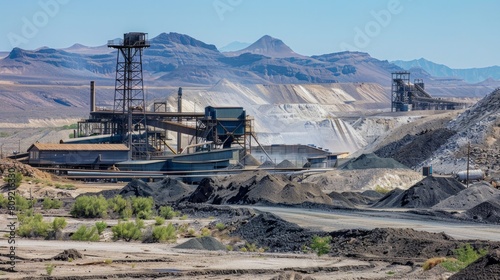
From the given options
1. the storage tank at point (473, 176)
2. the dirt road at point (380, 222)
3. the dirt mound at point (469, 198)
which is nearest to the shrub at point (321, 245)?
the dirt road at point (380, 222)

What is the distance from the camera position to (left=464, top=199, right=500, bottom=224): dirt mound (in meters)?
44.3

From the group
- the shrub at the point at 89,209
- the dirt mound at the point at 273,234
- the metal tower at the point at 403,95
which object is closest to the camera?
the dirt mound at the point at 273,234

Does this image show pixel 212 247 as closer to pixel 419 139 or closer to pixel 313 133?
pixel 419 139

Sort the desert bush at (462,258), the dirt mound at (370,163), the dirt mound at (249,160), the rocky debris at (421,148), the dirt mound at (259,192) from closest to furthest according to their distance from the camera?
the desert bush at (462,258) → the dirt mound at (259,192) → the dirt mound at (370,163) → the rocky debris at (421,148) → the dirt mound at (249,160)

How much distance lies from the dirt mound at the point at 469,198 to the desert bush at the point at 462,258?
20.7 m

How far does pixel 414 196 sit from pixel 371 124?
7340 cm

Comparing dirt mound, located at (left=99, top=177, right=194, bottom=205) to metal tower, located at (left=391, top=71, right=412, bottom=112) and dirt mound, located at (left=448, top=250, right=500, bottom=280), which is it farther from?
metal tower, located at (left=391, top=71, right=412, bottom=112)

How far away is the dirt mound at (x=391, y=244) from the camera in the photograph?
30.0 metres

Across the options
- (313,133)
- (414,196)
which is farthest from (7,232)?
(313,133)

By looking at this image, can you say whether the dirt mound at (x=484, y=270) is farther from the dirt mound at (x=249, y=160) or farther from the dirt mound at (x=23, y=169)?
the dirt mound at (x=249, y=160)

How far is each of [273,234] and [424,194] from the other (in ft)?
56.8

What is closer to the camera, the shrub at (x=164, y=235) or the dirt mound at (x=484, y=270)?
the dirt mound at (x=484, y=270)

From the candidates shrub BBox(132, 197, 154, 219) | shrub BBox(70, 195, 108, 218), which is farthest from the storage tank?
shrub BBox(70, 195, 108, 218)

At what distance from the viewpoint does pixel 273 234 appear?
36.8 metres
